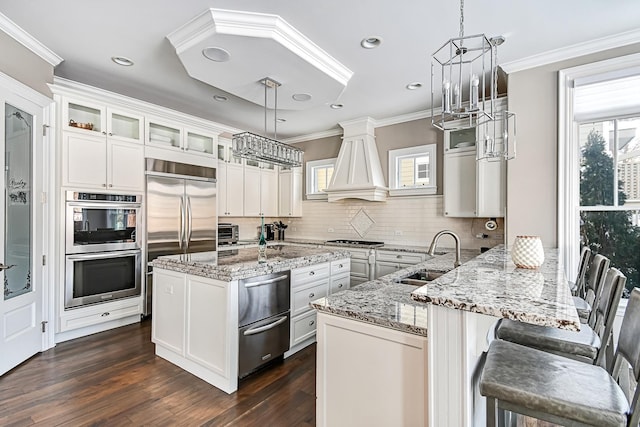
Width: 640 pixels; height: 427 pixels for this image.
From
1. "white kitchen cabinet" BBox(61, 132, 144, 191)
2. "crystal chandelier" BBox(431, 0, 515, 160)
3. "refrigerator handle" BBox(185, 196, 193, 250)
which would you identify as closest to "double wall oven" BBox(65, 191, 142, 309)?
"white kitchen cabinet" BBox(61, 132, 144, 191)

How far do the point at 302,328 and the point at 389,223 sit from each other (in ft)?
8.35

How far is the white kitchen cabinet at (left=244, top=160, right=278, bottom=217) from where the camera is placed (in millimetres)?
5603

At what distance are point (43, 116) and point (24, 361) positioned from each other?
7.56 feet

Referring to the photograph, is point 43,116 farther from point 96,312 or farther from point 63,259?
point 96,312

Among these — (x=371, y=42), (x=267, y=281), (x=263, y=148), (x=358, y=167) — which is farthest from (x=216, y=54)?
(x=358, y=167)

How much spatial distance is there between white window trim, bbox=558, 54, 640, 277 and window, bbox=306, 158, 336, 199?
11.5 feet

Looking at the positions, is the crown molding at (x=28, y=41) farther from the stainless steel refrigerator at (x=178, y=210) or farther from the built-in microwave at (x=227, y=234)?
the built-in microwave at (x=227, y=234)

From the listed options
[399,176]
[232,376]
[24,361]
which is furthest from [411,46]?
[24,361]

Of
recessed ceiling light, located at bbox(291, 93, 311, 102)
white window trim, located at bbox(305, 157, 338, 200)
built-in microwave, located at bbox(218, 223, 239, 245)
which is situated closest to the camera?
recessed ceiling light, located at bbox(291, 93, 311, 102)

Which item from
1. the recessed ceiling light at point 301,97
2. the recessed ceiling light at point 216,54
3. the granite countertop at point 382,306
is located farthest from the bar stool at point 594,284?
the recessed ceiling light at point 216,54

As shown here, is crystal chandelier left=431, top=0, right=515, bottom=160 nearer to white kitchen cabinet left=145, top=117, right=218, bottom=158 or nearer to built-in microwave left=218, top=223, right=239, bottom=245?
white kitchen cabinet left=145, top=117, right=218, bottom=158

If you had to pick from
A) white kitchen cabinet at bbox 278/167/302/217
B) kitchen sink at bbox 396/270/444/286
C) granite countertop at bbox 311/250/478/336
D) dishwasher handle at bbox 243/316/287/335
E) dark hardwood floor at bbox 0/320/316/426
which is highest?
white kitchen cabinet at bbox 278/167/302/217

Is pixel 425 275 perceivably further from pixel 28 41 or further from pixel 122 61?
pixel 28 41

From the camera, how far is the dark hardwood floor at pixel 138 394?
208 cm
